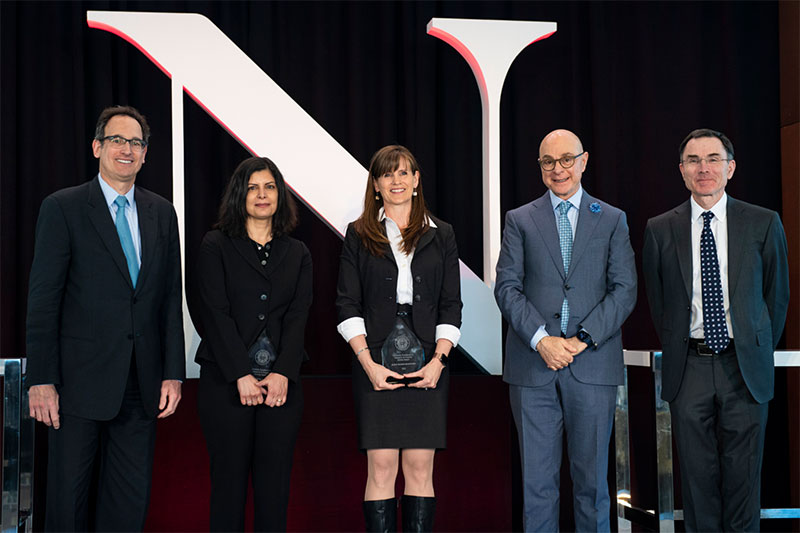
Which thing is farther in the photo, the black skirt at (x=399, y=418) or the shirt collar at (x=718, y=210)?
the shirt collar at (x=718, y=210)

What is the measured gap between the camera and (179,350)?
2.70 metres

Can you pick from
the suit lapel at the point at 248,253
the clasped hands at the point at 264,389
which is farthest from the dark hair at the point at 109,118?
the clasped hands at the point at 264,389

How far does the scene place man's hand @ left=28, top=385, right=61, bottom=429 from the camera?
98.1 inches

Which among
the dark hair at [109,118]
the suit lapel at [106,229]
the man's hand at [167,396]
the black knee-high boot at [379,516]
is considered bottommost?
the black knee-high boot at [379,516]

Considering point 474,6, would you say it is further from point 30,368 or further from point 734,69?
point 30,368

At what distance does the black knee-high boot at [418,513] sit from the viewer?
8.95 feet

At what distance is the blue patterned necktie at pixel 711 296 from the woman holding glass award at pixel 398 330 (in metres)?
0.92

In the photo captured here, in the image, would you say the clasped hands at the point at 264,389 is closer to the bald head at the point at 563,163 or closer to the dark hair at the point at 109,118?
the dark hair at the point at 109,118

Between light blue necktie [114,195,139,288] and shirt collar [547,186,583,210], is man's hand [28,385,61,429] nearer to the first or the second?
light blue necktie [114,195,139,288]

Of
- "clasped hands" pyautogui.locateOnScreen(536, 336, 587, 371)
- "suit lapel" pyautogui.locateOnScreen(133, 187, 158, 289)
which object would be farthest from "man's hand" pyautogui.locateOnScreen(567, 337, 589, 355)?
"suit lapel" pyautogui.locateOnScreen(133, 187, 158, 289)

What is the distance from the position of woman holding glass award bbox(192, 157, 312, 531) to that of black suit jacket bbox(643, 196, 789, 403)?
1368mm

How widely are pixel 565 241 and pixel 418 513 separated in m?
1.12

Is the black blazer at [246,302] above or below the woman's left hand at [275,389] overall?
above

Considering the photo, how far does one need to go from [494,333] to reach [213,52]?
1.79 m
